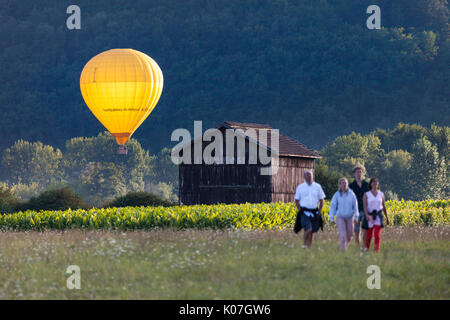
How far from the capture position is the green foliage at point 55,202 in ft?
142

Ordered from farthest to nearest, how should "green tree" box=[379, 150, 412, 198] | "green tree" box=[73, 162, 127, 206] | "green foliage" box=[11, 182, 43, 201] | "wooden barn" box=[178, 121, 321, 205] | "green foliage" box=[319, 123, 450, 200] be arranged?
"green foliage" box=[11, 182, 43, 201]
"green tree" box=[73, 162, 127, 206]
"green tree" box=[379, 150, 412, 198]
"green foliage" box=[319, 123, 450, 200]
"wooden barn" box=[178, 121, 321, 205]

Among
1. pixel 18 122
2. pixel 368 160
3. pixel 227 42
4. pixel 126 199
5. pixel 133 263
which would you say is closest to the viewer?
pixel 133 263

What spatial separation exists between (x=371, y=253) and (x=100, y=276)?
6619mm

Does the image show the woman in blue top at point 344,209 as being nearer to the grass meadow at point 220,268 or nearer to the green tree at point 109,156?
the grass meadow at point 220,268

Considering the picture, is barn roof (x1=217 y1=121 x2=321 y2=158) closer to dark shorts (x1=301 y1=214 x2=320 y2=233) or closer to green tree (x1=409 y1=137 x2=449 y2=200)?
dark shorts (x1=301 y1=214 x2=320 y2=233)

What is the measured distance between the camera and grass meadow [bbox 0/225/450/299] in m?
13.5

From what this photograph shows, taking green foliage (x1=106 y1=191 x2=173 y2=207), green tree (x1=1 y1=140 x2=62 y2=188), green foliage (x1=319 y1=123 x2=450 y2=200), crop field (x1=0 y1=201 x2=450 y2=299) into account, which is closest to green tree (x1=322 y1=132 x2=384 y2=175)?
green foliage (x1=319 y1=123 x2=450 y2=200)

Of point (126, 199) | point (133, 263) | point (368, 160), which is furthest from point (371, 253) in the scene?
point (368, 160)

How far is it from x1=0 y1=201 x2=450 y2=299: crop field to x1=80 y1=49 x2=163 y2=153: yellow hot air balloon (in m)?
26.0

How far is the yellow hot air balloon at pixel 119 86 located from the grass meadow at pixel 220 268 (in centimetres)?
2890

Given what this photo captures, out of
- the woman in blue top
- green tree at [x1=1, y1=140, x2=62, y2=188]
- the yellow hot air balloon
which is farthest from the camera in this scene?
green tree at [x1=1, y1=140, x2=62, y2=188]

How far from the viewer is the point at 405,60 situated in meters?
176

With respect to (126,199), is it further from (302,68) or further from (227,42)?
(227,42)

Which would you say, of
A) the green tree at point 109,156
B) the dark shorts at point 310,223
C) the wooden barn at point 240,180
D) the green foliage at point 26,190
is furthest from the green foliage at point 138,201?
the green tree at point 109,156
